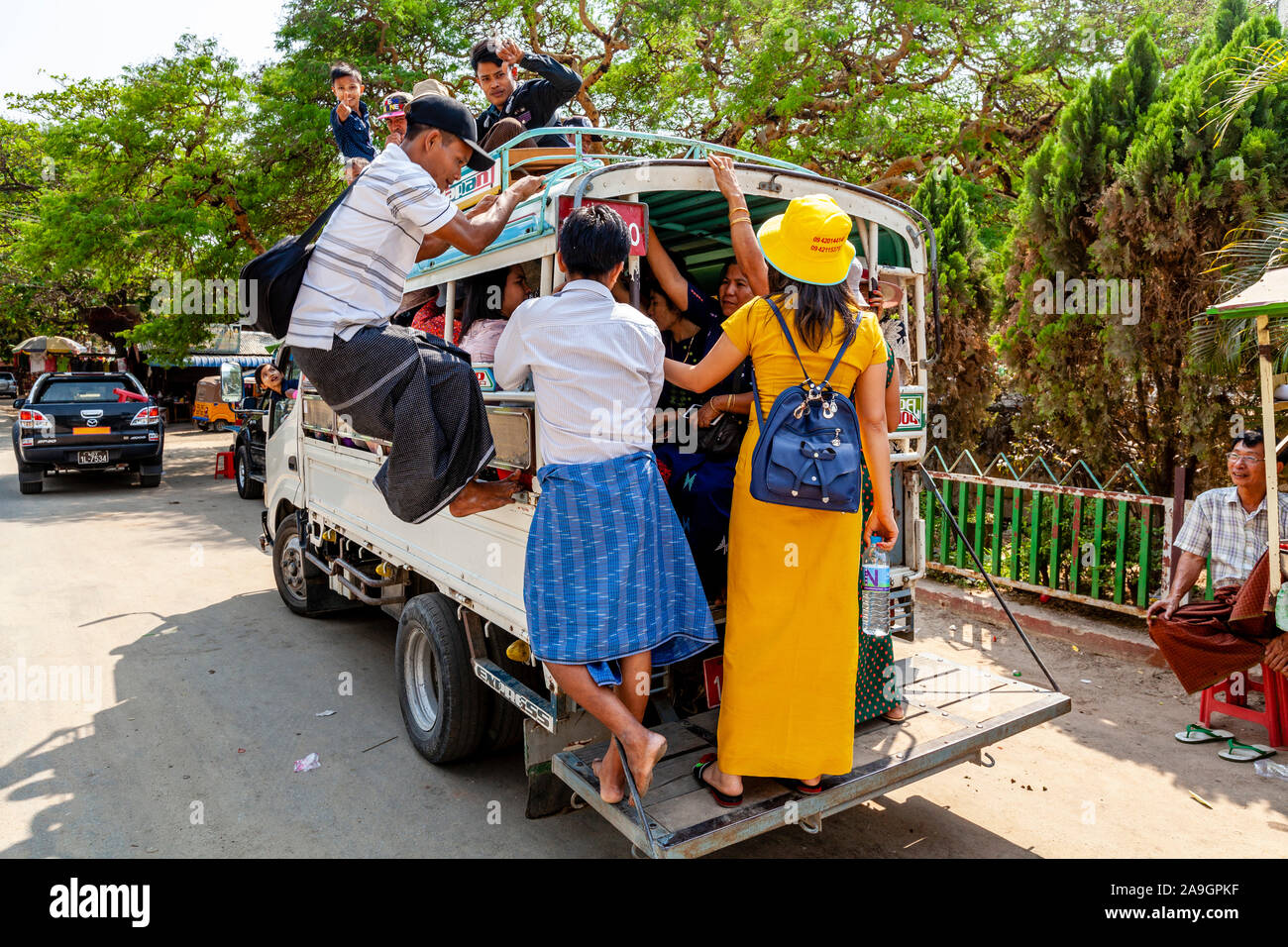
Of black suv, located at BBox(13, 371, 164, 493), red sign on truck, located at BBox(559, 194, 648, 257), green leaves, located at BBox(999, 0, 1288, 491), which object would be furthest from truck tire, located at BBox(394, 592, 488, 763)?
black suv, located at BBox(13, 371, 164, 493)

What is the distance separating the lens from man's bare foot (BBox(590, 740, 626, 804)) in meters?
Answer: 2.80

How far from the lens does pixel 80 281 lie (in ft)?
78.8

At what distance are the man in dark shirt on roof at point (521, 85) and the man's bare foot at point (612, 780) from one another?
4.01 metres

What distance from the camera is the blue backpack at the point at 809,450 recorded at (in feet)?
8.63

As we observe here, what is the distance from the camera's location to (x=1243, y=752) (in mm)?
4285

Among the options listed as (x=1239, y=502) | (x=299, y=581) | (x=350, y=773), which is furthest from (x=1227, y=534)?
(x=299, y=581)

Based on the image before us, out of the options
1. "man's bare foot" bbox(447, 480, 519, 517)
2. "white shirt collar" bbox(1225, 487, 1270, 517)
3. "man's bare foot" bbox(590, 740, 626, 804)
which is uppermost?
"man's bare foot" bbox(447, 480, 519, 517)

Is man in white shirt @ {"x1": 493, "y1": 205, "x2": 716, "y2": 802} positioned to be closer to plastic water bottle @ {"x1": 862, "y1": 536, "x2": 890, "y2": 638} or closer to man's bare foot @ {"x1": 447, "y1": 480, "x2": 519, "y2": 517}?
man's bare foot @ {"x1": 447, "y1": 480, "x2": 519, "y2": 517}

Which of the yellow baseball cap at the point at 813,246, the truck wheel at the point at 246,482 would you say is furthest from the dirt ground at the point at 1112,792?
the truck wheel at the point at 246,482

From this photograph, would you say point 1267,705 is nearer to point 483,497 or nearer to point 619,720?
point 619,720

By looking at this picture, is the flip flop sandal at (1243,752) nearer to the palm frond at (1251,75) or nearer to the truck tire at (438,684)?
the truck tire at (438,684)

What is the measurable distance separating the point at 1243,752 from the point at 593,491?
146 inches

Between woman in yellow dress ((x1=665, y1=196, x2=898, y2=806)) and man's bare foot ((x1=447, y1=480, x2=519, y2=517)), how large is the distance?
0.95m
